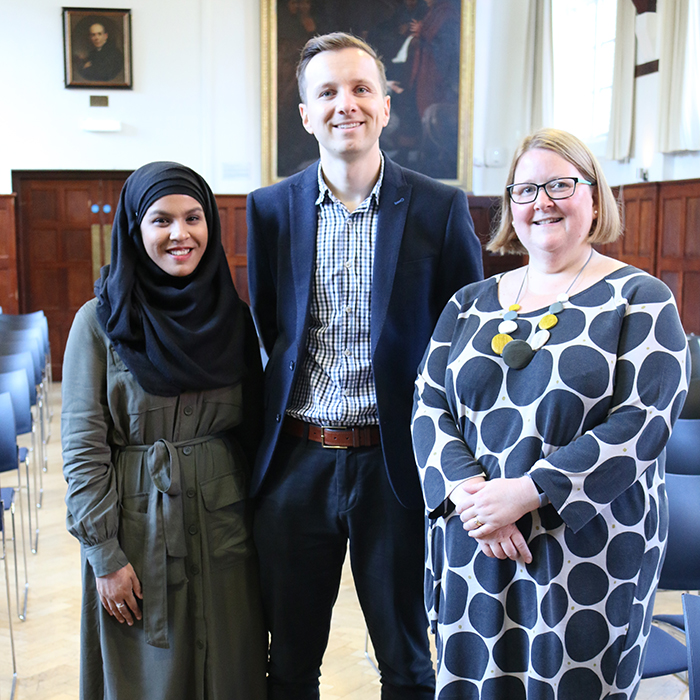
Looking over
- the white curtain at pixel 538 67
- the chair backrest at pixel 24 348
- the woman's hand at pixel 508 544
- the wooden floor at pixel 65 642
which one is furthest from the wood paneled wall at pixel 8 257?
the woman's hand at pixel 508 544

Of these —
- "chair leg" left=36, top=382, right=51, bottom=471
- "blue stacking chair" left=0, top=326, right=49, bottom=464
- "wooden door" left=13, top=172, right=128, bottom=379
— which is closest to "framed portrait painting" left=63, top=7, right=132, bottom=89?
"wooden door" left=13, top=172, right=128, bottom=379

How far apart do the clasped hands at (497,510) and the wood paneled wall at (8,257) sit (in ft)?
34.0

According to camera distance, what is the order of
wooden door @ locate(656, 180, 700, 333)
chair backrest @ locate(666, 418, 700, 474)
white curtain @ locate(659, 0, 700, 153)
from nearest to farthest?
chair backrest @ locate(666, 418, 700, 474)
white curtain @ locate(659, 0, 700, 153)
wooden door @ locate(656, 180, 700, 333)

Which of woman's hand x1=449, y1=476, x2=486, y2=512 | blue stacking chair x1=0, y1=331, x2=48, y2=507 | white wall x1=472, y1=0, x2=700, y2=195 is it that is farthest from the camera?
white wall x1=472, y1=0, x2=700, y2=195

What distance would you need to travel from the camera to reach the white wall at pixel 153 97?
10828mm

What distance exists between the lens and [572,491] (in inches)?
66.2

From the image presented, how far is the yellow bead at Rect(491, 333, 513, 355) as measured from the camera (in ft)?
6.05

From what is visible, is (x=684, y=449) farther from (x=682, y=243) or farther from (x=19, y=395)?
(x=682, y=243)

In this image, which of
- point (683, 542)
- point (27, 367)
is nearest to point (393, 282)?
point (683, 542)

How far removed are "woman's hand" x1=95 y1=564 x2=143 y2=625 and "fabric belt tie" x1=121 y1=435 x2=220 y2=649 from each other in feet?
0.09

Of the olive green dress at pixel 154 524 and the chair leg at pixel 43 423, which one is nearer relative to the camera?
the olive green dress at pixel 154 524

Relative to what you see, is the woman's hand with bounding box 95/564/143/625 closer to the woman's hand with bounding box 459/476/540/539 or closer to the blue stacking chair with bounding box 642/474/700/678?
the woman's hand with bounding box 459/476/540/539

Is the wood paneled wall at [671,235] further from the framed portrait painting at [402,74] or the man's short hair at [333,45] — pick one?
the man's short hair at [333,45]

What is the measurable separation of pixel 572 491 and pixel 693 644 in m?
0.37
